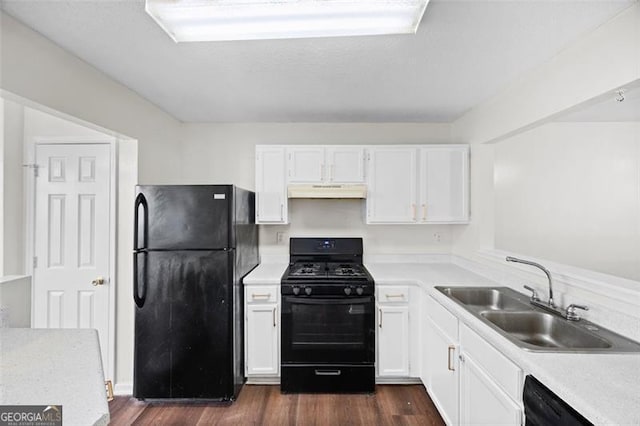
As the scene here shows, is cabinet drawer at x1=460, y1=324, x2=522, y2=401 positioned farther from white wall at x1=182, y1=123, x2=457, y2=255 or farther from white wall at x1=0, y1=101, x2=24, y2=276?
white wall at x1=0, y1=101, x2=24, y2=276

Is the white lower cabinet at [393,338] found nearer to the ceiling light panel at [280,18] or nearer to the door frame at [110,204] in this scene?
the ceiling light panel at [280,18]

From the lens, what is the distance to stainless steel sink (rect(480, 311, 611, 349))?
1528 millimetres

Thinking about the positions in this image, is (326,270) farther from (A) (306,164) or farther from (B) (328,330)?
(A) (306,164)

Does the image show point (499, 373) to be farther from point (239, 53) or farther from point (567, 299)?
point (239, 53)

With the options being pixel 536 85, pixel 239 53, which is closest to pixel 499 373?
pixel 536 85

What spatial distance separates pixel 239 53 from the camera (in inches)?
71.1

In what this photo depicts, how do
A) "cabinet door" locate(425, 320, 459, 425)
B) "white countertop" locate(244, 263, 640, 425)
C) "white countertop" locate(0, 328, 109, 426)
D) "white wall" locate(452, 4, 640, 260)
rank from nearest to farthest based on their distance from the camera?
"white countertop" locate(0, 328, 109, 426) → "white countertop" locate(244, 263, 640, 425) → "white wall" locate(452, 4, 640, 260) → "cabinet door" locate(425, 320, 459, 425)

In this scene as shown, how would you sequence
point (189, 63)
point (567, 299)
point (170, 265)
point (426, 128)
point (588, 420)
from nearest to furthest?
point (588, 420) → point (567, 299) → point (189, 63) → point (170, 265) → point (426, 128)

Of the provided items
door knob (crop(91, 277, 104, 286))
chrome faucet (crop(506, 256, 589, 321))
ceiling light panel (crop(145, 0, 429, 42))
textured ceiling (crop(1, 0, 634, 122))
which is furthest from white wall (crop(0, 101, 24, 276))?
chrome faucet (crop(506, 256, 589, 321))

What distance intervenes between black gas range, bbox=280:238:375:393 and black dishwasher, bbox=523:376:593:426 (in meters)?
1.36

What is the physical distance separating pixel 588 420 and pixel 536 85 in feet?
6.28

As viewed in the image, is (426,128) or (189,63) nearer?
(189,63)

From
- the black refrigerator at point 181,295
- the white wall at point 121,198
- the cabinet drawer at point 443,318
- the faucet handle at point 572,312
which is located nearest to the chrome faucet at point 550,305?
the faucet handle at point 572,312

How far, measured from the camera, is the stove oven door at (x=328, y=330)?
2.45 metres
